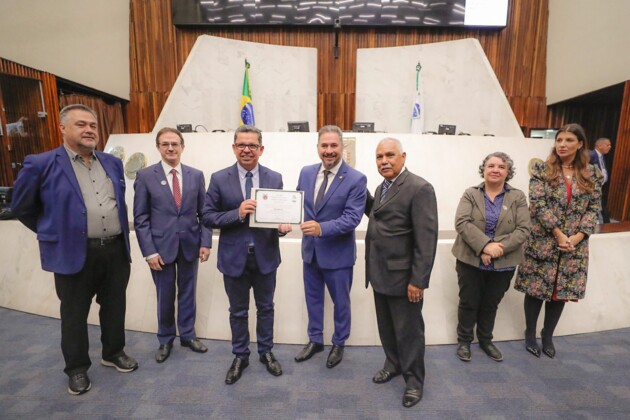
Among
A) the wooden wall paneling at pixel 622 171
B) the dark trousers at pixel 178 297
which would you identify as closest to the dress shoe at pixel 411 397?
the dark trousers at pixel 178 297

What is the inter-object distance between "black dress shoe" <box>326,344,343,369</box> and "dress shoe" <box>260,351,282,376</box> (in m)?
0.33

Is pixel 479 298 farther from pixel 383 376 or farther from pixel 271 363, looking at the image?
pixel 271 363

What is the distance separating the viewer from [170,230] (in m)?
2.15

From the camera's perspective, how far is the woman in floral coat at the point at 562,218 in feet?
6.89

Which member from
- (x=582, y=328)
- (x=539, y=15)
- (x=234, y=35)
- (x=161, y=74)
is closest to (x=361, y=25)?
(x=234, y=35)

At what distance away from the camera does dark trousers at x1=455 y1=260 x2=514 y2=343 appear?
2.17 meters

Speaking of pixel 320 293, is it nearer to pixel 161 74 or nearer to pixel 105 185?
pixel 105 185

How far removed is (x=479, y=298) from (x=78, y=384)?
8.61ft

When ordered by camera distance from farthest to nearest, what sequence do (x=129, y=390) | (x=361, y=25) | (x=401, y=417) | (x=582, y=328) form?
(x=361, y=25)
(x=582, y=328)
(x=129, y=390)
(x=401, y=417)

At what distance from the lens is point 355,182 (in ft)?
6.52

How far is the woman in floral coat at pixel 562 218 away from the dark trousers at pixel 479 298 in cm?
27

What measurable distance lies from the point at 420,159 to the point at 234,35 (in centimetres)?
627

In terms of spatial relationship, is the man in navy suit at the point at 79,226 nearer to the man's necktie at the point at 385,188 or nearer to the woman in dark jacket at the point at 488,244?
the man's necktie at the point at 385,188

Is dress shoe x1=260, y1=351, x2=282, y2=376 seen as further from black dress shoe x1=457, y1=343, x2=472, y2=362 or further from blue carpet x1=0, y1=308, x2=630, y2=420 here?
black dress shoe x1=457, y1=343, x2=472, y2=362
